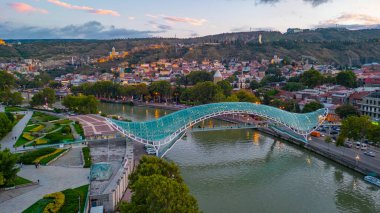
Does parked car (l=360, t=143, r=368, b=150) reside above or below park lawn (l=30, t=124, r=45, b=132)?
below

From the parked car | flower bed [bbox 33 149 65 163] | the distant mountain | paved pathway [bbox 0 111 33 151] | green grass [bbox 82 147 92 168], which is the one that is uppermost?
the distant mountain

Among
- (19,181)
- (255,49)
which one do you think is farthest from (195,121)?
(255,49)

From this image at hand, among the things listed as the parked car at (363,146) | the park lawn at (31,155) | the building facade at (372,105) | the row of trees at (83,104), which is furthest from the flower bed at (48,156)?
the building facade at (372,105)

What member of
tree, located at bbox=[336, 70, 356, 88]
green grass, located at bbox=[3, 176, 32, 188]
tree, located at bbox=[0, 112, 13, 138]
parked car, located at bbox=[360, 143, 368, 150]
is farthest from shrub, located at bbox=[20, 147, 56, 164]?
tree, located at bbox=[336, 70, 356, 88]

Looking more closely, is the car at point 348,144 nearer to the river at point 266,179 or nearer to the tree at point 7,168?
the river at point 266,179

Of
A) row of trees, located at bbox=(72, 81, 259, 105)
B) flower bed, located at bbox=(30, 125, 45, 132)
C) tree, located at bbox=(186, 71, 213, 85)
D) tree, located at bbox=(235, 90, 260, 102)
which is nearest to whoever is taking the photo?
flower bed, located at bbox=(30, 125, 45, 132)

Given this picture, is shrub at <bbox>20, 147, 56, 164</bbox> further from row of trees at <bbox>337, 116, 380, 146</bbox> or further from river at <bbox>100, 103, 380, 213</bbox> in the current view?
row of trees at <bbox>337, 116, 380, 146</bbox>

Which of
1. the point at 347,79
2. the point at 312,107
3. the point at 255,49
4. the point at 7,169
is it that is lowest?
the point at 7,169

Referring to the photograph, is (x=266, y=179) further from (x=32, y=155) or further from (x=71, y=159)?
(x=32, y=155)
